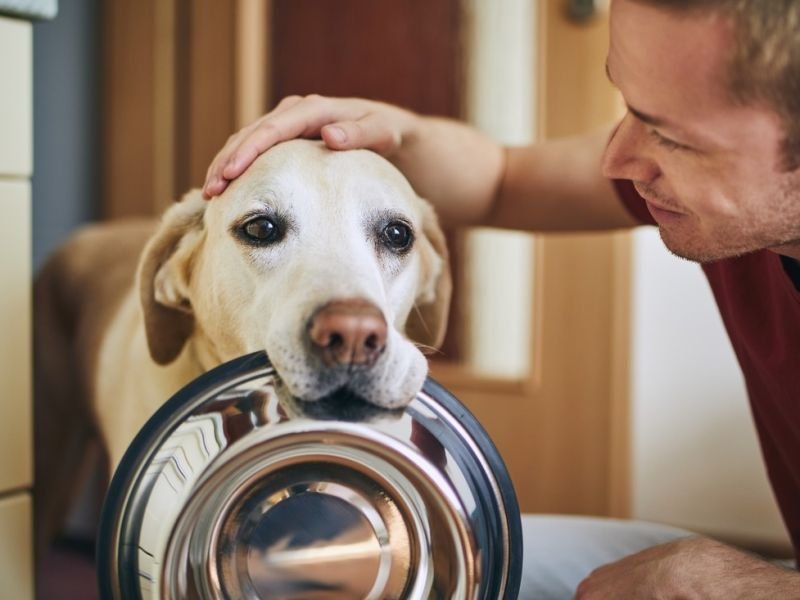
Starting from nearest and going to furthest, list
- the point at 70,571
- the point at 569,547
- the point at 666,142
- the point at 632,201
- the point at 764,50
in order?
the point at 764,50
the point at 666,142
the point at 569,547
the point at 632,201
the point at 70,571

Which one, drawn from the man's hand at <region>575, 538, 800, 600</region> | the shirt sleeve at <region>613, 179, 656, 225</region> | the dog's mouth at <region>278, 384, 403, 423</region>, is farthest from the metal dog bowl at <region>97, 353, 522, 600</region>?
the shirt sleeve at <region>613, 179, 656, 225</region>

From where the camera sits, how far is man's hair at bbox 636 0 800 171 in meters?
0.80

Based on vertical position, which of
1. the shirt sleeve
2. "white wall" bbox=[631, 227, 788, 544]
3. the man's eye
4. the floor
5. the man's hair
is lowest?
the floor

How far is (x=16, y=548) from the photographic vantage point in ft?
3.94

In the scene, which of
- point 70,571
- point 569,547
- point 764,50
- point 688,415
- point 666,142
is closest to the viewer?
point 764,50

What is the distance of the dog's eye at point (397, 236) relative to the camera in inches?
44.9

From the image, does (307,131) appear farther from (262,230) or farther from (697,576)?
(697,576)

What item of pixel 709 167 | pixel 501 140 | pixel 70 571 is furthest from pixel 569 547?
pixel 501 140

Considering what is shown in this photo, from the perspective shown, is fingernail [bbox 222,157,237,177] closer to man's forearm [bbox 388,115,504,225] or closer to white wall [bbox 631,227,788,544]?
man's forearm [bbox 388,115,504,225]

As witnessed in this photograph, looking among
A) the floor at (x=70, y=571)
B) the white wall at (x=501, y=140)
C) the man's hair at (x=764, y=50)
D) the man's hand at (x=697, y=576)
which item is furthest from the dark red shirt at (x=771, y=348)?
the white wall at (x=501, y=140)

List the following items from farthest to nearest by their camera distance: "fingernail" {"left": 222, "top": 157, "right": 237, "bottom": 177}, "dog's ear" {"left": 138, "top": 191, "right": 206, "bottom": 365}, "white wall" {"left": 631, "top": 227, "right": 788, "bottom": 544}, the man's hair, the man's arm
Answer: "white wall" {"left": 631, "top": 227, "right": 788, "bottom": 544}
the man's arm
"dog's ear" {"left": 138, "top": 191, "right": 206, "bottom": 365}
"fingernail" {"left": 222, "top": 157, "right": 237, "bottom": 177}
the man's hair

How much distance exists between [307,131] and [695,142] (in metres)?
0.50

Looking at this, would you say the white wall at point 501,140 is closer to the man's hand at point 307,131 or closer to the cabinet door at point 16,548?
the man's hand at point 307,131

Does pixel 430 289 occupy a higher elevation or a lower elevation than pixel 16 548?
higher
